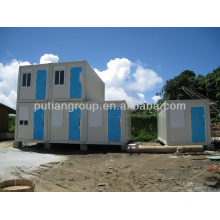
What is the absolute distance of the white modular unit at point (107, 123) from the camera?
10.1 m

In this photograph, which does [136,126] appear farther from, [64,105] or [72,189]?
[72,189]

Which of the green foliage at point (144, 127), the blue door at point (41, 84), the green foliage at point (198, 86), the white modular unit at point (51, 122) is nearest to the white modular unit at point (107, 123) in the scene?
the white modular unit at point (51, 122)

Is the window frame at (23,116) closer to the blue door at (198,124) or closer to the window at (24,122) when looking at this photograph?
the window at (24,122)

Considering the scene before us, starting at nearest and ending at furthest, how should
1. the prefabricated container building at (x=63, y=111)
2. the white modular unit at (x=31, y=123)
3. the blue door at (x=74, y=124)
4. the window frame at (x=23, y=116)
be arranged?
the prefabricated container building at (x=63, y=111)
the blue door at (x=74, y=124)
the white modular unit at (x=31, y=123)
the window frame at (x=23, y=116)

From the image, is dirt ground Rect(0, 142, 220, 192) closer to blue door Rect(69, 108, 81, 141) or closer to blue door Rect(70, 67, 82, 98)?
blue door Rect(69, 108, 81, 141)

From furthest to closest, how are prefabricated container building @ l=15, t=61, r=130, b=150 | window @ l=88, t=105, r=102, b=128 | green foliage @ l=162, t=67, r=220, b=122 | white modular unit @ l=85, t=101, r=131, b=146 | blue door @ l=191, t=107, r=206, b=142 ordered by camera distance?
green foliage @ l=162, t=67, r=220, b=122, window @ l=88, t=105, r=102, b=128, prefabricated container building @ l=15, t=61, r=130, b=150, white modular unit @ l=85, t=101, r=131, b=146, blue door @ l=191, t=107, r=206, b=142

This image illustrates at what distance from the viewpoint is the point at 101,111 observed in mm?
10281

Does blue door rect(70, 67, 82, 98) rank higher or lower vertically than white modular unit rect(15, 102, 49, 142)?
higher

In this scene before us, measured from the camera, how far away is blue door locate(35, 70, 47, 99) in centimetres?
1137

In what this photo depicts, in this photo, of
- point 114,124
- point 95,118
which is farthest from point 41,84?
point 114,124

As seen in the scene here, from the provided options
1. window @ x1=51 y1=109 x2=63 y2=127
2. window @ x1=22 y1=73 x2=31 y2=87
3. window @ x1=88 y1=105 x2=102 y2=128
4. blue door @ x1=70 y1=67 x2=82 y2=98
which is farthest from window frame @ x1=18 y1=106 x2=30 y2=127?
window @ x1=88 y1=105 x2=102 y2=128

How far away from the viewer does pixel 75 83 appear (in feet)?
35.9

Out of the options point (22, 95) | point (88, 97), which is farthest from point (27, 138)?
point (88, 97)

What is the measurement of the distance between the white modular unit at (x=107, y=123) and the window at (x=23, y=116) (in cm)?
419
